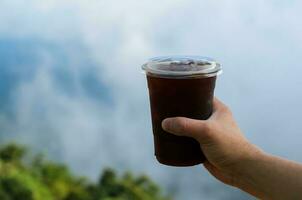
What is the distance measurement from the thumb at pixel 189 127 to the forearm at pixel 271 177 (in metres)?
0.09

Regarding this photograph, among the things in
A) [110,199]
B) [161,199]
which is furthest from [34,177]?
[161,199]

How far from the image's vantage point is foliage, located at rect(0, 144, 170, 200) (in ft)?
26.8

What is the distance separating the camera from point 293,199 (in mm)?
796

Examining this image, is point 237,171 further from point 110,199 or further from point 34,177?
point 110,199

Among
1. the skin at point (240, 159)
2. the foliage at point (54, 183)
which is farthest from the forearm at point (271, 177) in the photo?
the foliage at point (54, 183)

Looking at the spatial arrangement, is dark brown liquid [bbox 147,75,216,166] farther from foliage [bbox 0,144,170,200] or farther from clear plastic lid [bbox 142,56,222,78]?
foliage [bbox 0,144,170,200]

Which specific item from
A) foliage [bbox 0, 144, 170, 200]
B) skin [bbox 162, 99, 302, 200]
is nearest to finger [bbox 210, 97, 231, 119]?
skin [bbox 162, 99, 302, 200]

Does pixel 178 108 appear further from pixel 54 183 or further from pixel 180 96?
pixel 54 183

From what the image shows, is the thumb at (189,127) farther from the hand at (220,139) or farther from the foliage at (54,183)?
the foliage at (54,183)

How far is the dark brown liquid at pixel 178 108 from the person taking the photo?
833 millimetres

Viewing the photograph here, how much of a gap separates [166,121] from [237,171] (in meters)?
0.14

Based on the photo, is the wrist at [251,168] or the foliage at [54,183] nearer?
the wrist at [251,168]

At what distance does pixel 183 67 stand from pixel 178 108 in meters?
0.06

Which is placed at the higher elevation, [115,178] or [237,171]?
[237,171]
